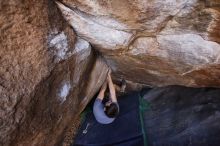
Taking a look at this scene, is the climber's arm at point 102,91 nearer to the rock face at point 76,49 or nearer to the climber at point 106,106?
the climber at point 106,106

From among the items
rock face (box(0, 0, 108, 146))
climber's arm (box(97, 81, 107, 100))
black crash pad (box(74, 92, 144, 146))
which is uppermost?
rock face (box(0, 0, 108, 146))

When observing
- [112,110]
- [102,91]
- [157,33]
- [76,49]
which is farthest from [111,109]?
[157,33]

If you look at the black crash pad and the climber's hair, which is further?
the climber's hair

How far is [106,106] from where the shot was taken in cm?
293

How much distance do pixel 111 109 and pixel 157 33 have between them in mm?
1095

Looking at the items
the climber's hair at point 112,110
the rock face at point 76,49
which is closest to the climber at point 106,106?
the climber's hair at point 112,110

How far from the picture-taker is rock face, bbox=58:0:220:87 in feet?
5.85

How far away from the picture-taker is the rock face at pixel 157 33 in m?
1.78

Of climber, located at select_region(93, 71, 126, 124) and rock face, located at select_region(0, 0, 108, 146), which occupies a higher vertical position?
rock face, located at select_region(0, 0, 108, 146)

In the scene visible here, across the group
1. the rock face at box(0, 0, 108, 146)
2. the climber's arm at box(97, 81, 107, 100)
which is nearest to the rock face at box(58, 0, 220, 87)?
the rock face at box(0, 0, 108, 146)

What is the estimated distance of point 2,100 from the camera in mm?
1680

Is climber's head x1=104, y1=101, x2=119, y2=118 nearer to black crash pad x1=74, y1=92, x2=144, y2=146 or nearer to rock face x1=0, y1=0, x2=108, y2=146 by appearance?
black crash pad x1=74, y1=92, x2=144, y2=146

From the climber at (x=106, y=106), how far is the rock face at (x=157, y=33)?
491 mm

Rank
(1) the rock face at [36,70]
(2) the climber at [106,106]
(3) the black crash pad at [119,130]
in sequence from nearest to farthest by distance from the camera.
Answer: (1) the rock face at [36,70] → (3) the black crash pad at [119,130] → (2) the climber at [106,106]
